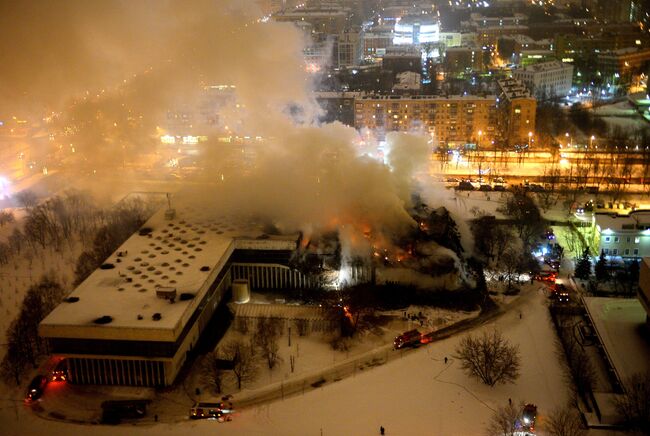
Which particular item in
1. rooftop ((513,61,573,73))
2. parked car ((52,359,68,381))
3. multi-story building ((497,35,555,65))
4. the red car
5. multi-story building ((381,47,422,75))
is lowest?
parked car ((52,359,68,381))

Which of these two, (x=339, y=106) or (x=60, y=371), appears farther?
(x=339, y=106)

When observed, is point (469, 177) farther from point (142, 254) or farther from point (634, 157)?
point (142, 254)

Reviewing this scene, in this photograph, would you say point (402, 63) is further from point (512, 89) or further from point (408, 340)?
point (408, 340)

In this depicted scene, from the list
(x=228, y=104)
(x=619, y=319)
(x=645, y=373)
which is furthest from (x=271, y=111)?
(x=645, y=373)

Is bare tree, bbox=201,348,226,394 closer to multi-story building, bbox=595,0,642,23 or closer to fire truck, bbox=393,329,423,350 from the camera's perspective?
fire truck, bbox=393,329,423,350

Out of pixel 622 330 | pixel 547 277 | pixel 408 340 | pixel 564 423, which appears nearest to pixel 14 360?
pixel 408 340

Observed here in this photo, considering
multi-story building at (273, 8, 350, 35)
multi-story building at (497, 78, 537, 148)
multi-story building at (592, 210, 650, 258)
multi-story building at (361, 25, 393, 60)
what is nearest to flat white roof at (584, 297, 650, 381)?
multi-story building at (592, 210, 650, 258)
